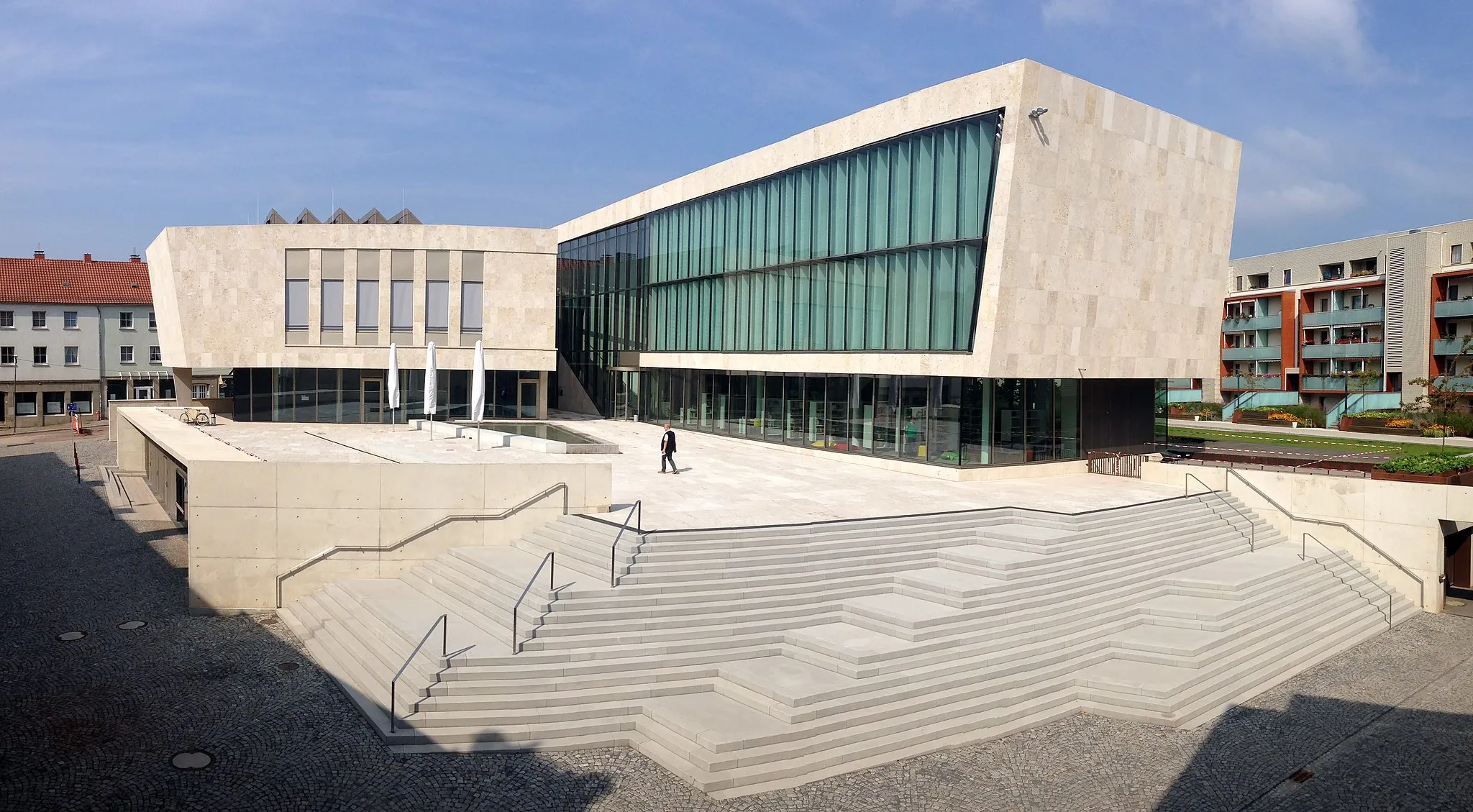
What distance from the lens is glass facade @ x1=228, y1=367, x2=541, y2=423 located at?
44.2 meters

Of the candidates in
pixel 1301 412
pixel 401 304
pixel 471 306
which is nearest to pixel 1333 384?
pixel 1301 412

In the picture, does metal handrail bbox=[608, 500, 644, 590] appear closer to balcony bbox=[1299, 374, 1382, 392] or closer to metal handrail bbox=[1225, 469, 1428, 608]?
metal handrail bbox=[1225, 469, 1428, 608]

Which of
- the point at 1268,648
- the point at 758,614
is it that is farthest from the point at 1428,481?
the point at 758,614

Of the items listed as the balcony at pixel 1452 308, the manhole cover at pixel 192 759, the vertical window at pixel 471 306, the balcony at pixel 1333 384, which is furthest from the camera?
the balcony at pixel 1333 384

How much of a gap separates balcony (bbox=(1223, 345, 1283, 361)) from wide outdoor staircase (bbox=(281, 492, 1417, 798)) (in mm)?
54734

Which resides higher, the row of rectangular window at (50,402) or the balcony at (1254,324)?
the balcony at (1254,324)

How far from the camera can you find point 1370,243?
65.5 m

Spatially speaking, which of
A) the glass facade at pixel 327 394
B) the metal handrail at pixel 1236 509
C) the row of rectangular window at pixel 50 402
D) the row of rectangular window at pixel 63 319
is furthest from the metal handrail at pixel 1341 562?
the row of rectangular window at pixel 50 402

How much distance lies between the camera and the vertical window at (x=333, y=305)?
4381 centimetres

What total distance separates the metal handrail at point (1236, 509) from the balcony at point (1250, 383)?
1897 inches

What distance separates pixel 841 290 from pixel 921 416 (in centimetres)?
580

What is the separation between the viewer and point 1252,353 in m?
73.1

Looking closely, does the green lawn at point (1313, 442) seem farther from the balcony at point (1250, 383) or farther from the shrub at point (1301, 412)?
the balcony at point (1250, 383)

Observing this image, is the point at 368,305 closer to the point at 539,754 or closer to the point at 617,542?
the point at 617,542
